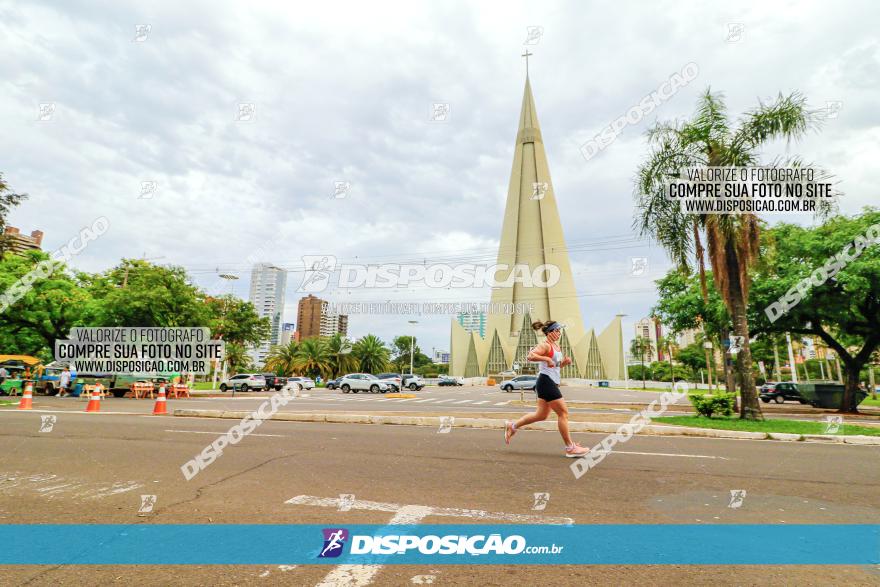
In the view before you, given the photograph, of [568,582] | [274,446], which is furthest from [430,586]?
[274,446]

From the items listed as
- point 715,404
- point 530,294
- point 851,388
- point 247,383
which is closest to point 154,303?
point 247,383

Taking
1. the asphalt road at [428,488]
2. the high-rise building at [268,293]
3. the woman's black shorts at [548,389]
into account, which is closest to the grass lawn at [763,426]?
the asphalt road at [428,488]

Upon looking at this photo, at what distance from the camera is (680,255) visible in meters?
14.1

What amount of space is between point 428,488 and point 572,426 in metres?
6.35

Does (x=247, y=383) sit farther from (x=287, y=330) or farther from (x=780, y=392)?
(x=287, y=330)

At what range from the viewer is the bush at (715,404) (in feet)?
41.7

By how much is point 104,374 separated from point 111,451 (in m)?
23.3

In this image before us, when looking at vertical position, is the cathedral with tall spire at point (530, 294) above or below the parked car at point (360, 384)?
above

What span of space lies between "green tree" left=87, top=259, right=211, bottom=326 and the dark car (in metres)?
38.9

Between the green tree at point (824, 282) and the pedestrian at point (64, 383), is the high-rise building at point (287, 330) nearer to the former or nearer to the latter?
the pedestrian at point (64, 383)

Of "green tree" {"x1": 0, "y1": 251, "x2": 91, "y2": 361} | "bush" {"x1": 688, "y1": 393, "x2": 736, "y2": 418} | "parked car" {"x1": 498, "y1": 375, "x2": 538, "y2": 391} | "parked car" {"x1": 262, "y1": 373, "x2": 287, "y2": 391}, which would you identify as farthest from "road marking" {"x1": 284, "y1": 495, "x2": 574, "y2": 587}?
"parked car" {"x1": 262, "y1": 373, "x2": 287, "y2": 391}

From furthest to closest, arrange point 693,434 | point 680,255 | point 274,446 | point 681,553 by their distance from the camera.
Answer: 1. point 680,255
2. point 693,434
3. point 274,446
4. point 681,553

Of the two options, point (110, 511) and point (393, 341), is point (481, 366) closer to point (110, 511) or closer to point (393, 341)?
point (393, 341)

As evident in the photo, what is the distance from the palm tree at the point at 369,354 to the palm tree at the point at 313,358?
16.4 feet
